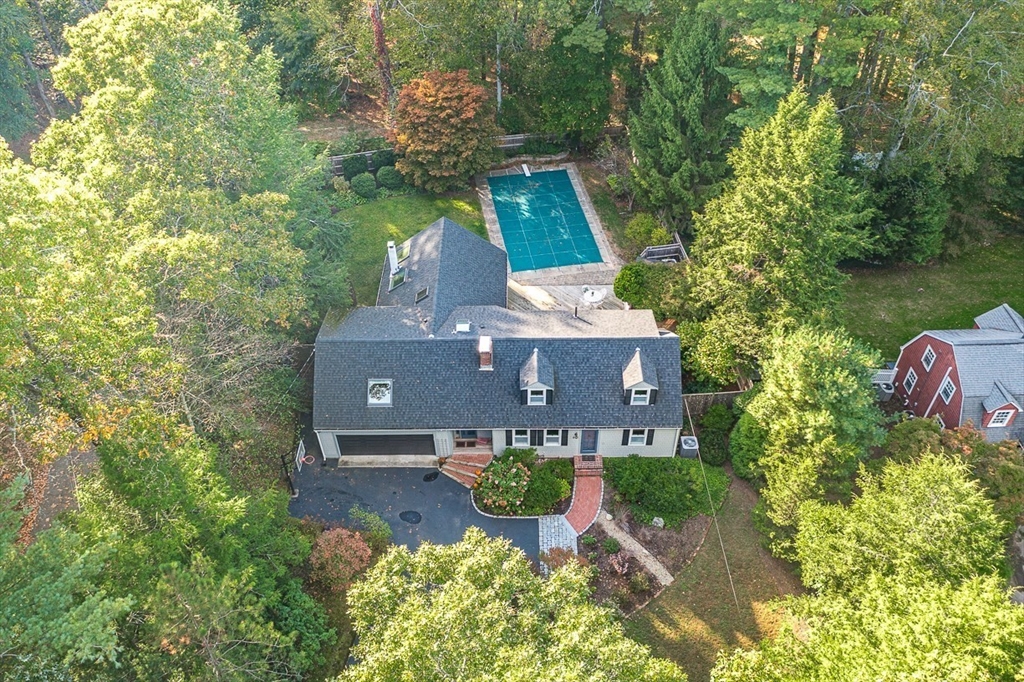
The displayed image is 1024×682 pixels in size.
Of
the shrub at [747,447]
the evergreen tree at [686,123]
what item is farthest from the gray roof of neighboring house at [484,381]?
the evergreen tree at [686,123]

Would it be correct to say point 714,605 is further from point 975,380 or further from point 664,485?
point 975,380

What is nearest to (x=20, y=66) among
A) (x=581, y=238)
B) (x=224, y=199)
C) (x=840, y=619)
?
(x=224, y=199)

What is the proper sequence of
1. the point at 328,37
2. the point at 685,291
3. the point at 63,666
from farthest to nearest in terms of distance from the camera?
the point at 328,37 < the point at 685,291 < the point at 63,666

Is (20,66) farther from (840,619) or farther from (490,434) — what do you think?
(840,619)

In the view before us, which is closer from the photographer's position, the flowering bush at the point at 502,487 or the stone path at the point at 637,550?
the stone path at the point at 637,550

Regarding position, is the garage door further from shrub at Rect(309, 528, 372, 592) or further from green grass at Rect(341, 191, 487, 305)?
green grass at Rect(341, 191, 487, 305)

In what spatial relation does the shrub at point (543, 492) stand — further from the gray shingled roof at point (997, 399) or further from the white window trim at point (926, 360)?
the gray shingled roof at point (997, 399)
